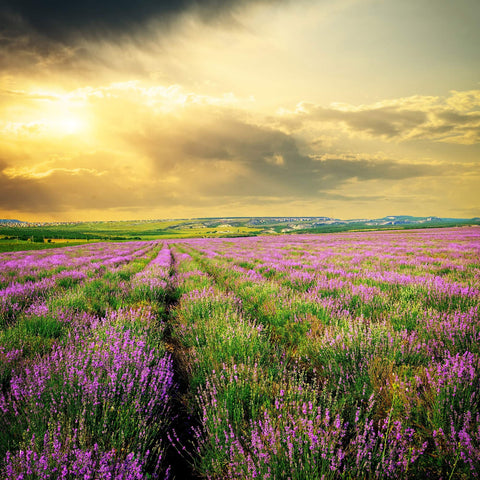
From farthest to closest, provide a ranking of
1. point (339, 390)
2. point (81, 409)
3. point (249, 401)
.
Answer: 1. point (339, 390)
2. point (249, 401)
3. point (81, 409)

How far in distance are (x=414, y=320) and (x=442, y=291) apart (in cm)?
194

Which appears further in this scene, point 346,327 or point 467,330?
point 346,327

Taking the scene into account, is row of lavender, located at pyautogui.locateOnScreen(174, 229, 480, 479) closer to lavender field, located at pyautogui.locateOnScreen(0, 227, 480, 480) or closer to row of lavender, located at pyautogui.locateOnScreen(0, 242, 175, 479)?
lavender field, located at pyautogui.locateOnScreen(0, 227, 480, 480)

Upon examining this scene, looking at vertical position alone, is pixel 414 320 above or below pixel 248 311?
above

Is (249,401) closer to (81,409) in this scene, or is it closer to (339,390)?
(339,390)

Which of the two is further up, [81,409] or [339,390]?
[81,409]

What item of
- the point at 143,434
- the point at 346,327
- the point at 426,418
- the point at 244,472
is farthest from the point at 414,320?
the point at 143,434

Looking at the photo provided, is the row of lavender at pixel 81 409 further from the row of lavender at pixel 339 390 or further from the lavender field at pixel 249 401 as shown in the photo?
the row of lavender at pixel 339 390

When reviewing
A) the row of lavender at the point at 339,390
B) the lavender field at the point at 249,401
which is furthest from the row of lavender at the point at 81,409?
the row of lavender at the point at 339,390

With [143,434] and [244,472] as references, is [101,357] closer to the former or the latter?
[143,434]

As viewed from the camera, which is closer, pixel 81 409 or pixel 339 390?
pixel 81 409

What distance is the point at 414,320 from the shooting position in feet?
11.6

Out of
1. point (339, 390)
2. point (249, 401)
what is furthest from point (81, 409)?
point (339, 390)

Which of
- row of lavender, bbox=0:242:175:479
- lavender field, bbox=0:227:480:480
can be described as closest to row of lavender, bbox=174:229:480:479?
lavender field, bbox=0:227:480:480
